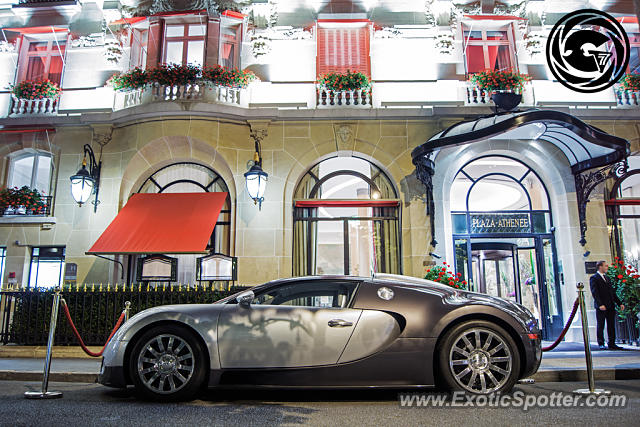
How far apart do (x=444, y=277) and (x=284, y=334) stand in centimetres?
622

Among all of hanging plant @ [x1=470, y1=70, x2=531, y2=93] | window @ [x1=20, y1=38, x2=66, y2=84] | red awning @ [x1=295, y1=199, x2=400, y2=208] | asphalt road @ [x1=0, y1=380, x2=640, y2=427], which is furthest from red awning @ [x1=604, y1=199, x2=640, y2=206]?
window @ [x1=20, y1=38, x2=66, y2=84]

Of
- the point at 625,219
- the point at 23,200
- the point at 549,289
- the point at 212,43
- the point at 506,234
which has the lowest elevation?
the point at 549,289

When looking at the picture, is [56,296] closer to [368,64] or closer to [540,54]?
[368,64]

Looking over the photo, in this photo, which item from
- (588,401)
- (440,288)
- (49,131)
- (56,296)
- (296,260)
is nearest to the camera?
(588,401)

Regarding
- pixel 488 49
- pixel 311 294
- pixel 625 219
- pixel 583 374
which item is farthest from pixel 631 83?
pixel 311 294

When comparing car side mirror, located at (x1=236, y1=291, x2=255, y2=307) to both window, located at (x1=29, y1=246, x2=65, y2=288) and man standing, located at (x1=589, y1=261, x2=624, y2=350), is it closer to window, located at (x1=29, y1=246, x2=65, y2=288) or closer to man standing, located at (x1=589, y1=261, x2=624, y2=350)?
man standing, located at (x1=589, y1=261, x2=624, y2=350)

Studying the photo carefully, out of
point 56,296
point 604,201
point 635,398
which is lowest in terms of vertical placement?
point 635,398

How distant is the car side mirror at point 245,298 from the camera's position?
16.6 ft

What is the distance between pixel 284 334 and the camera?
193 inches

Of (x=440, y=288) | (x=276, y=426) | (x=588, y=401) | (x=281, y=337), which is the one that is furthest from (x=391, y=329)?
(x=588, y=401)

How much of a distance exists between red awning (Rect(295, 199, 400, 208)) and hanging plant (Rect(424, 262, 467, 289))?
7.05 ft

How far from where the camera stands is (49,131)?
518 inches

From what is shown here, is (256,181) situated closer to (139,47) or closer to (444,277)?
(444,277)

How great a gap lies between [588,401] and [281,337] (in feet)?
10.3
